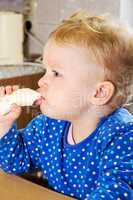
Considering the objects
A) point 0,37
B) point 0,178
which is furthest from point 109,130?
point 0,37

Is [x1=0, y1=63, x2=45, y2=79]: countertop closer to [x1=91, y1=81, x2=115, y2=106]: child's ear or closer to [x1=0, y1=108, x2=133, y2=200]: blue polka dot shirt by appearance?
[x1=0, y1=108, x2=133, y2=200]: blue polka dot shirt

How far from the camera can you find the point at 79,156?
2.89 feet

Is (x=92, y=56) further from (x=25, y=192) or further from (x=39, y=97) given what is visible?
(x=25, y=192)

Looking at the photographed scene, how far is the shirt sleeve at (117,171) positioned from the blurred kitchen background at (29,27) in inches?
34.6

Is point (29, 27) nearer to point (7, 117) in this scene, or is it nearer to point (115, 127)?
point (7, 117)

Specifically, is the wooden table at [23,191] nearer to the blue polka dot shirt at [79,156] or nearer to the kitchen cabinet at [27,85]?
the blue polka dot shirt at [79,156]

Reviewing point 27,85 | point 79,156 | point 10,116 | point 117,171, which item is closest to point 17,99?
point 10,116

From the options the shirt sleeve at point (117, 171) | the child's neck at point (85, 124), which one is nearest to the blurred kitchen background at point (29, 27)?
the child's neck at point (85, 124)

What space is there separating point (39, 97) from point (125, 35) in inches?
8.4

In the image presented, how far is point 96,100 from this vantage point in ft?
2.76

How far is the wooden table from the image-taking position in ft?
2.50

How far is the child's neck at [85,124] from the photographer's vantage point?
0.88 meters

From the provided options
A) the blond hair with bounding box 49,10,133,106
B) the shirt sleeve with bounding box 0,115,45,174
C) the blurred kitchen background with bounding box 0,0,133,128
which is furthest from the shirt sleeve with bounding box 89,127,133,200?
the blurred kitchen background with bounding box 0,0,133,128

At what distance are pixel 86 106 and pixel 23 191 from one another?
0.22 metres
